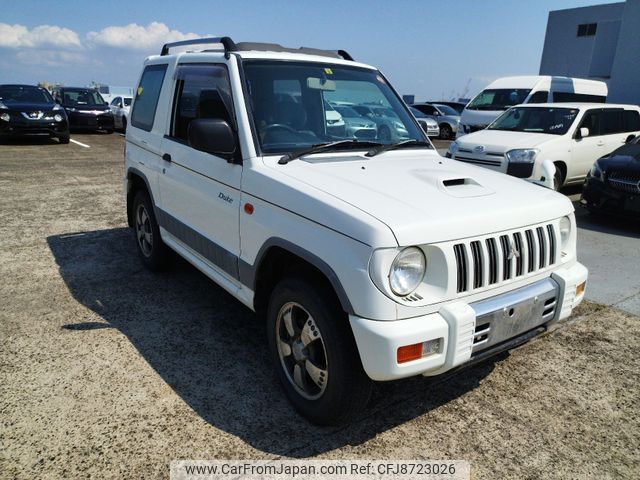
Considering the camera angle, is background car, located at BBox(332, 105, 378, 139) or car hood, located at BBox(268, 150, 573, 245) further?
background car, located at BBox(332, 105, 378, 139)

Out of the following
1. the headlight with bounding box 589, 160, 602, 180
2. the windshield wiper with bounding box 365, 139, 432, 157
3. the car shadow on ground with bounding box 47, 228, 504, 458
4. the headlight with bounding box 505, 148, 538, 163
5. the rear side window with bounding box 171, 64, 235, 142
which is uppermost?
the rear side window with bounding box 171, 64, 235, 142

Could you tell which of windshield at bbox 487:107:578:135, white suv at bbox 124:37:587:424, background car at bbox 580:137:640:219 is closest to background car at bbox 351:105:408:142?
white suv at bbox 124:37:587:424

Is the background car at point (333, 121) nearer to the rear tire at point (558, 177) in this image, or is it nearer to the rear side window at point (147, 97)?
the rear side window at point (147, 97)

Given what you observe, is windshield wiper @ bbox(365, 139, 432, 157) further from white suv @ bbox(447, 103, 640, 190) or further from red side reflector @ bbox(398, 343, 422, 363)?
Answer: white suv @ bbox(447, 103, 640, 190)

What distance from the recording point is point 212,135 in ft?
9.92

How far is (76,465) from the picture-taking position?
8.12ft

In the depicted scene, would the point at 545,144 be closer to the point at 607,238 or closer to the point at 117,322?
the point at 607,238

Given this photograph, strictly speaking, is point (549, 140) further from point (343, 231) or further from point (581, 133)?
point (343, 231)

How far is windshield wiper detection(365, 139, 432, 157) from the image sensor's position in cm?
341

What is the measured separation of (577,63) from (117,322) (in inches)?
1387

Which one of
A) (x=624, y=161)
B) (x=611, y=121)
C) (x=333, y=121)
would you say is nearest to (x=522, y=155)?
(x=624, y=161)

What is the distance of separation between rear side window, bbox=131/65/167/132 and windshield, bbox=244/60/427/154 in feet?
4.86

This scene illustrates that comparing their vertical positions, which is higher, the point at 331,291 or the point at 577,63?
the point at 577,63

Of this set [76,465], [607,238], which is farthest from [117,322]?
[607,238]
